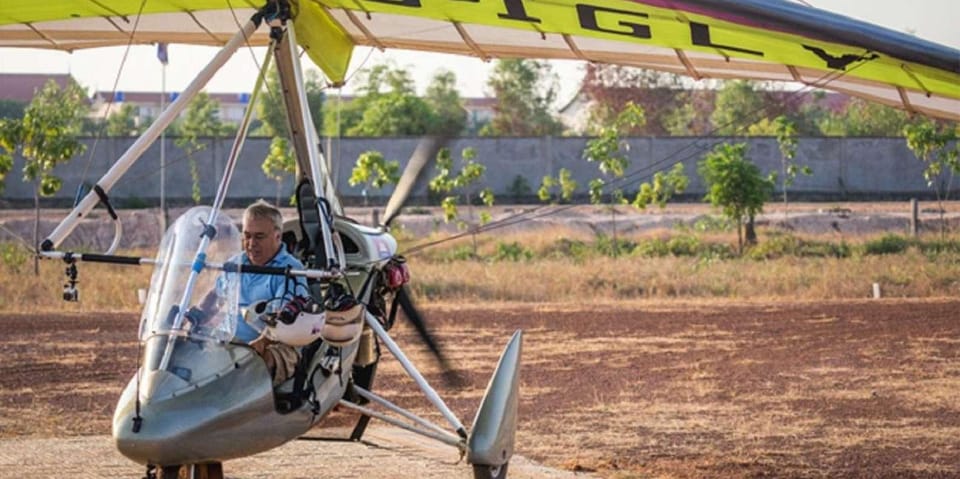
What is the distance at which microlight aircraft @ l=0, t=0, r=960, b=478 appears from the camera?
8.54 meters

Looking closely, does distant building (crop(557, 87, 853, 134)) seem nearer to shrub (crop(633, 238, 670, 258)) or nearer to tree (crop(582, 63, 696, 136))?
tree (crop(582, 63, 696, 136))

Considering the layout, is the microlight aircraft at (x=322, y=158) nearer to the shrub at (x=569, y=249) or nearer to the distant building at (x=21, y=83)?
the shrub at (x=569, y=249)

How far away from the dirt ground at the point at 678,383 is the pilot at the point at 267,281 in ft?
7.63

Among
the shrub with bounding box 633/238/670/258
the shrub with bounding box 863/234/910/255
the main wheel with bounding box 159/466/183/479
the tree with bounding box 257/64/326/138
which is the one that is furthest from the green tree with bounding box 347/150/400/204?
the main wheel with bounding box 159/466/183/479

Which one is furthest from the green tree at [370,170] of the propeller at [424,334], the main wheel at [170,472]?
the main wheel at [170,472]

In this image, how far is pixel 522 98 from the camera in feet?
271

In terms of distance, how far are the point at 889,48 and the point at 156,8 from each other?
5.96 metres

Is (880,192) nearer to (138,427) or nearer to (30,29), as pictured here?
(30,29)

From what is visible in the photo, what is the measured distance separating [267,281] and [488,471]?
1.85m

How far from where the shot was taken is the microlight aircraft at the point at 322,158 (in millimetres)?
8539

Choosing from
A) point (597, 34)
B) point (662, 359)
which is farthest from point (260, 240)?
point (662, 359)

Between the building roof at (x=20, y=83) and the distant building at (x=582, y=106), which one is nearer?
the distant building at (x=582, y=106)

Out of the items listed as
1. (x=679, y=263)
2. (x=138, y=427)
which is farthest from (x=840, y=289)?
(x=138, y=427)

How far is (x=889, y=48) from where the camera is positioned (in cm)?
970
